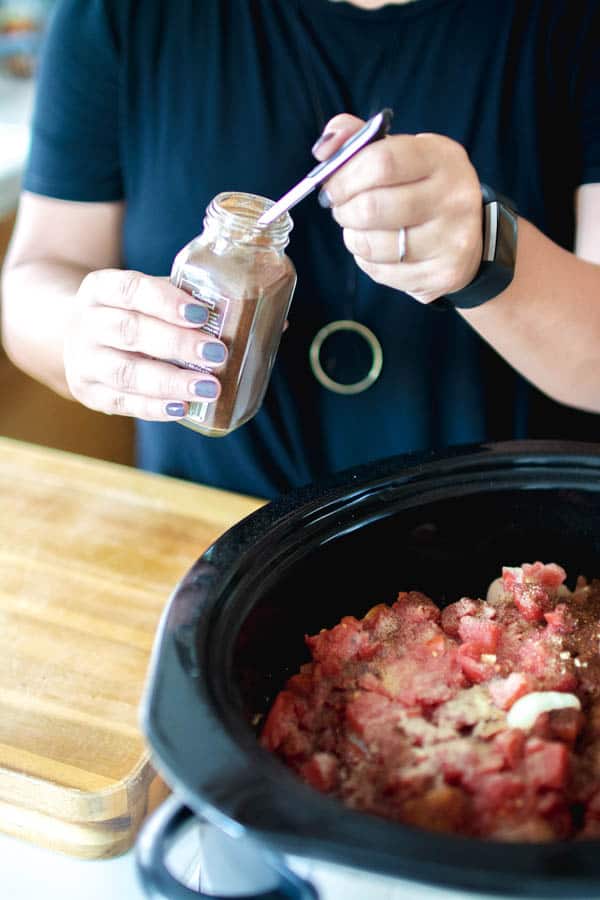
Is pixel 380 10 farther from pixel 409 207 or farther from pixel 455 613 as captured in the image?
pixel 455 613

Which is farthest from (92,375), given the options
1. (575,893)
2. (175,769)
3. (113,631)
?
(575,893)

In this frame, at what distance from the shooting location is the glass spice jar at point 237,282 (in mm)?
717

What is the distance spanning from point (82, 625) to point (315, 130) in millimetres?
590

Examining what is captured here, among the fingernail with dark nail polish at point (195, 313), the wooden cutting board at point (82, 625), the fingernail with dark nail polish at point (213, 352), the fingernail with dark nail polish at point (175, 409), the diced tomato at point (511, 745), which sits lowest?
the wooden cutting board at point (82, 625)

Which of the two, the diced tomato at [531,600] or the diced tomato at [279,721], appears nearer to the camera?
the diced tomato at [279,721]

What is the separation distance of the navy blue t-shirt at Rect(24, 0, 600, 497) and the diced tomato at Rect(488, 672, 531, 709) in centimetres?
52

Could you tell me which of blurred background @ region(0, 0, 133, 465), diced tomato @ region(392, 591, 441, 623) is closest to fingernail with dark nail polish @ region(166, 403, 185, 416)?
diced tomato @ region(392, 591, 441, 623)

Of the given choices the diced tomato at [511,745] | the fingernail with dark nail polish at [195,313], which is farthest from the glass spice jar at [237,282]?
the diced tomato at [511,745]

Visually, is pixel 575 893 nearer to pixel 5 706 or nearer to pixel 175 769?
pixel 175 769

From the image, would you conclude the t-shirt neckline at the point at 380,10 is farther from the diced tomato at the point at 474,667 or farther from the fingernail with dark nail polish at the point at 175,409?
the diced tomato at the point at 474,667

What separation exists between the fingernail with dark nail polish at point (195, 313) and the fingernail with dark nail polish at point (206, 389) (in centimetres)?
5

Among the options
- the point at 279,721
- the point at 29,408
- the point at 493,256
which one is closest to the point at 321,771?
the point at 279,721

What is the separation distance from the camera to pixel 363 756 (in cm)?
59

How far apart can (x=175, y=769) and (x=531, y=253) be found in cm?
57
